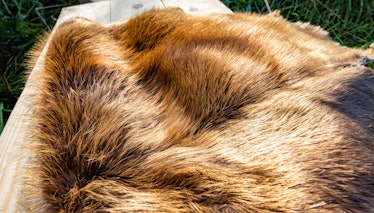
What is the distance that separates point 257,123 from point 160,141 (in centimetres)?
30

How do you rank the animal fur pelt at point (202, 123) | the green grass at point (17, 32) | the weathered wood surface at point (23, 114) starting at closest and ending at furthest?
1. the animal fur pelt at point (202, 123)
2. the weathered wood surface at point (23, 114)
3. the green grass at point (17, 32)

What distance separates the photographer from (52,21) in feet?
11.6

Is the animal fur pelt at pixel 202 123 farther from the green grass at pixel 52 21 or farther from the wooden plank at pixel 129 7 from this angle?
the green grass at pixel 52 21

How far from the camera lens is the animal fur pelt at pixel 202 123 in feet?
3.72

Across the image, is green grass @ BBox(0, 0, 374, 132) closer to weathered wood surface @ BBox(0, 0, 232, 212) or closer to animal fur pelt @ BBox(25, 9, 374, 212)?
weathered wood surface @ BBox(0, 0, 232, 212)

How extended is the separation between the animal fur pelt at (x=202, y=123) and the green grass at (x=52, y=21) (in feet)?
5.49

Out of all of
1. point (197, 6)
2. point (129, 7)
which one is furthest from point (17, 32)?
point (197, 6)

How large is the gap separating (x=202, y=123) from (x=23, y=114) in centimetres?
97

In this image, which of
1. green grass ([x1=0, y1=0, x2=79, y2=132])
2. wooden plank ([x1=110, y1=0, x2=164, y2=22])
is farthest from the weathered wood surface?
green grass ([x1=0, y1=0, x2=79, y2=132])

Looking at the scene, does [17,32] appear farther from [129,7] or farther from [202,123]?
[202,123]

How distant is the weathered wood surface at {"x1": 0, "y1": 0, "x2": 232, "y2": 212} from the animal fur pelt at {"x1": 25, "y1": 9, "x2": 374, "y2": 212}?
25 centimetres

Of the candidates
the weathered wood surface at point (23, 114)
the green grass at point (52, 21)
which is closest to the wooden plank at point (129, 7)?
the weathered wood surface at point (23, 114)

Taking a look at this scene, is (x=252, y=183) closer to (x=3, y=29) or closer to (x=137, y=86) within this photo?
(x=137, y=86)

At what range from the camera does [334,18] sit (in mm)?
3816
